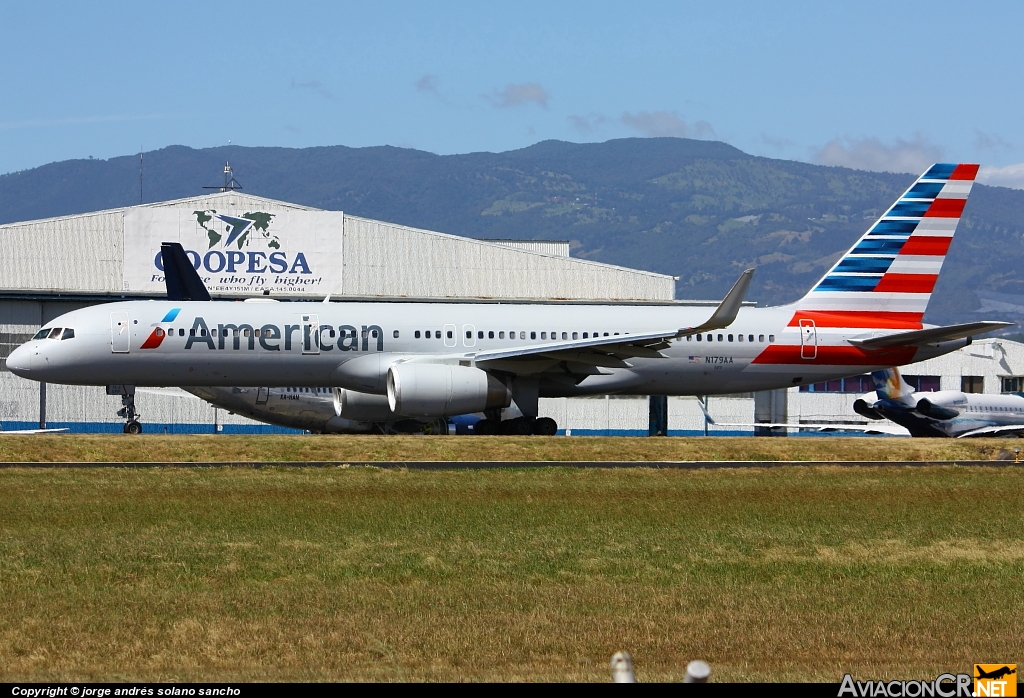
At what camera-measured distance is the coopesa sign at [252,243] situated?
56469 millimetres

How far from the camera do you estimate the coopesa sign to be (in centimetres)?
5647

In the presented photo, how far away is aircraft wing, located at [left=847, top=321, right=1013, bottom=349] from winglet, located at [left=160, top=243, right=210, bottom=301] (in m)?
21.7

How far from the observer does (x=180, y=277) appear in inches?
1748

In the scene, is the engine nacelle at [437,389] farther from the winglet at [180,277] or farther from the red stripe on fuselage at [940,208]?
the red stripe on fuselage at [940,208]

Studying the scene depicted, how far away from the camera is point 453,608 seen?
1258cm

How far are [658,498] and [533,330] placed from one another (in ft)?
49.0

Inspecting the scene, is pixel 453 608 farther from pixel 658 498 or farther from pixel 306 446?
pixel 306 446

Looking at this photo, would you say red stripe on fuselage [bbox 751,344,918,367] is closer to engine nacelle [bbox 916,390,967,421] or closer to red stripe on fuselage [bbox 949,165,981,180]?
red stripe on fuselage [bbox 949,165,981,180]

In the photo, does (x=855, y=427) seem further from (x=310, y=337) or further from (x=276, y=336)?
(x=276, y=336)

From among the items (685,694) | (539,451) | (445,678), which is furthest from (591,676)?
(539,451)

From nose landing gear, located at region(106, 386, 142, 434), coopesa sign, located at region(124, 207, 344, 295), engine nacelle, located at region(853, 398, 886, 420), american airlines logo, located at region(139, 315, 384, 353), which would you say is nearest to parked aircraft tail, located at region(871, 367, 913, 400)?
engine nacelle, located at region(853, 398, 886, 420)

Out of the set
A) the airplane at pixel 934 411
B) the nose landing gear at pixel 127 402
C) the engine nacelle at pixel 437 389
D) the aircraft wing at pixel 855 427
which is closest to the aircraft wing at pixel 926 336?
the engine nacelle at pixel 437 389

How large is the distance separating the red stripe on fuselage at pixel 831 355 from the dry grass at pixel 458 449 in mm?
5000

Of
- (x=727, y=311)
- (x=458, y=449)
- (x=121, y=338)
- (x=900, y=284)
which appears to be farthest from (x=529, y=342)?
(x=900, y=284)
